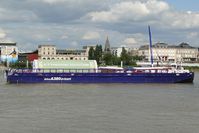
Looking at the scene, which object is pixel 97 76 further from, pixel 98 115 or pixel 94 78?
pixel 98 115

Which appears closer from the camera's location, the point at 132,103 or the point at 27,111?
the point at 27,111

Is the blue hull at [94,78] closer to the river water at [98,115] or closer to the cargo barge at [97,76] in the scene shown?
the cargo barge at [97,76]

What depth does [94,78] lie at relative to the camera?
90938 millimetres

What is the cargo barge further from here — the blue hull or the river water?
the river water

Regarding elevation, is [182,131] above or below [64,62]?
below

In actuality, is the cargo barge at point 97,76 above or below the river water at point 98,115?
above

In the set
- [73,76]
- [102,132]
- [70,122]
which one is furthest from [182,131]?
[73,76]

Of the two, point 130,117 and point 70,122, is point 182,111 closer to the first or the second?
point 130,117

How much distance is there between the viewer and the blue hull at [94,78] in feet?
296

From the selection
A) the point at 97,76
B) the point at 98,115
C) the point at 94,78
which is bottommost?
the point at 98,115

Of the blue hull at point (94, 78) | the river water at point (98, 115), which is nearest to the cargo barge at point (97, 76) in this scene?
the blue hull at point (94, 78)

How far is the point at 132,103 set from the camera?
5384 cm

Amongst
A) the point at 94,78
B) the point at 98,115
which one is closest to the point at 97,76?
the point at 94,78

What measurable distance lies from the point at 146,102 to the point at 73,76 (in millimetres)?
37506
